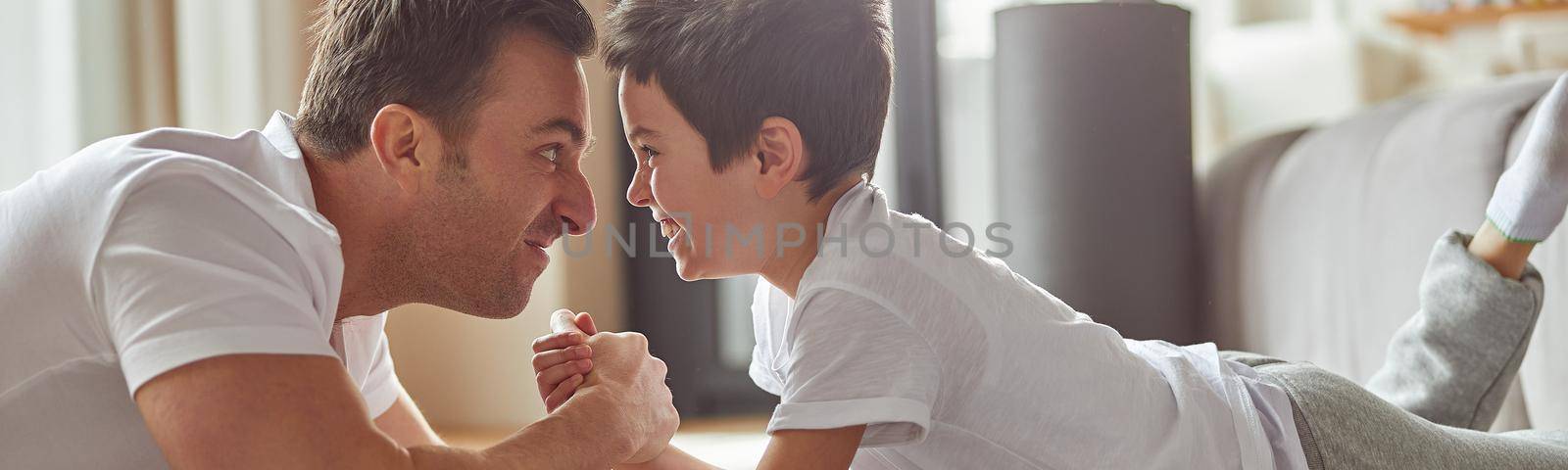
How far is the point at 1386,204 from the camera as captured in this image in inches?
80.5

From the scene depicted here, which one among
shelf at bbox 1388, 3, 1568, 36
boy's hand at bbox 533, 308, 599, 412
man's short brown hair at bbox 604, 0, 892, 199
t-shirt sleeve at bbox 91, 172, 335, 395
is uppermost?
shelf at bbox 1388, 3, 1568, 36

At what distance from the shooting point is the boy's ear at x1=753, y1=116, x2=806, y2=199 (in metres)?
1.15

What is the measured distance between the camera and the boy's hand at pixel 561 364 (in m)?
1.10

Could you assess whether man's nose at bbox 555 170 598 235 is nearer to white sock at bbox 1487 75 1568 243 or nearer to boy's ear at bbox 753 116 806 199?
boy's ear at bbox 753 116 806 199

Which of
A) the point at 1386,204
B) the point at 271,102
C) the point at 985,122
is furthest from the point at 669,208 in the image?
the point at 985,122

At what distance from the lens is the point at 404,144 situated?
3.57ft

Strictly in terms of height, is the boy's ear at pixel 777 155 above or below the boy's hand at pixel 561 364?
above

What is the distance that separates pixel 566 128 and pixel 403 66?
0.52 feet

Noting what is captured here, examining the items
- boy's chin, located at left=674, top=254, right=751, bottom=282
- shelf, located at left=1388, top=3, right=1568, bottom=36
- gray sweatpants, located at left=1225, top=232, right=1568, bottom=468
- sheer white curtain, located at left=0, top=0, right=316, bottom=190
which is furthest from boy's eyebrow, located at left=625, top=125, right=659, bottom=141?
shelf, located at left=1388, top=3, right=1568, bottom=36

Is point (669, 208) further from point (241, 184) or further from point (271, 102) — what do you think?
point (271, 102)

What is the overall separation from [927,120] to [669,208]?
205 cm

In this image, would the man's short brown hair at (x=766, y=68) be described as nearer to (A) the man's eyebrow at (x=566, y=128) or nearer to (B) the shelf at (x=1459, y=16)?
(A) the man's eyebrow at (x=566, y=128)

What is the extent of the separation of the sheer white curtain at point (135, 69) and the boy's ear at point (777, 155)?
150 cm

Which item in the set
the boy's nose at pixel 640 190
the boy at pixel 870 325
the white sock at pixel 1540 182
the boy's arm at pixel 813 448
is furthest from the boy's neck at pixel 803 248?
the white sock at pixel 1540 182
